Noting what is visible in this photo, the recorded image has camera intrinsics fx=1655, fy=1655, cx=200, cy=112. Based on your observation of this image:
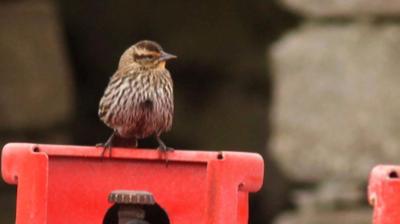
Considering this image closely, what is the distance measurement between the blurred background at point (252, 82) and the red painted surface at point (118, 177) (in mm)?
2513

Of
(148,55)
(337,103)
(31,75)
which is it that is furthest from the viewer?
(31,75)

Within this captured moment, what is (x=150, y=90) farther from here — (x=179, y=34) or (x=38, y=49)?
(x=179, y=34)

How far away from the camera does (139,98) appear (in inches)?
221

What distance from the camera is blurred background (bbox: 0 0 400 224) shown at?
6844 millimetres

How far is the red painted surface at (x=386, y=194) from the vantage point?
3982mm

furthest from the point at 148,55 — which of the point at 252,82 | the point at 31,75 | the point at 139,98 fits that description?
the point at 252,82

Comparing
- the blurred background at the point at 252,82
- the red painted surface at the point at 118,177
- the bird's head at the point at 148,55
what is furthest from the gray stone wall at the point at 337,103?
the red painted surface at the point at 118,177

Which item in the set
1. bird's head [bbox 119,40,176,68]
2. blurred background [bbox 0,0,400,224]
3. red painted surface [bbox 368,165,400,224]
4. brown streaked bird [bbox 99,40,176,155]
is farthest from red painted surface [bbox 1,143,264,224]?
blurred background [bbox 0,0,400,224]

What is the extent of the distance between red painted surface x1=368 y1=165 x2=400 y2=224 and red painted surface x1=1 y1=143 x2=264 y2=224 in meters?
0.35

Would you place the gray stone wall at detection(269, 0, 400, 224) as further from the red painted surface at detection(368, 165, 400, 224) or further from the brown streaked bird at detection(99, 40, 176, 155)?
the red painted surface at detection(368, 165, 400, 224)

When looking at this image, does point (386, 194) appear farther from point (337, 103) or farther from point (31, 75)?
point (31, 75)

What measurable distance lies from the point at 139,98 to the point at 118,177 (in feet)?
4.10

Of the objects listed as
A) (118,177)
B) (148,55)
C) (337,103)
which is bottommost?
(118,177)

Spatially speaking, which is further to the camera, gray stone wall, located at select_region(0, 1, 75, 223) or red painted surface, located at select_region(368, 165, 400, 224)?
gray stone wall, located at select_region(0, 1, 75, 223)
